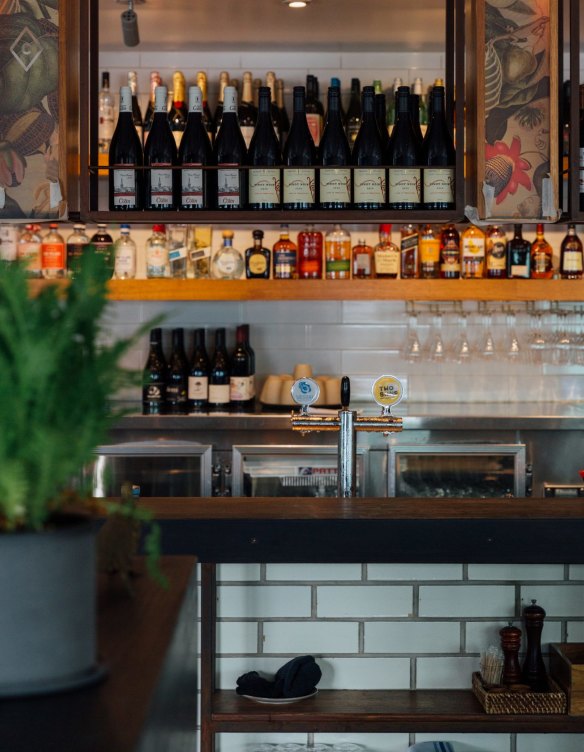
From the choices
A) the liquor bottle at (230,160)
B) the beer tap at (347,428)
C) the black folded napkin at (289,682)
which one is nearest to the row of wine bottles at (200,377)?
the liquor bottle at (230,160)

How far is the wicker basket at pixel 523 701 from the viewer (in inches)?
77.0

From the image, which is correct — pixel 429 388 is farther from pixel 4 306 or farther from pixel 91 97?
pixel 4 306

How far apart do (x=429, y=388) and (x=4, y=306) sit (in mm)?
3673

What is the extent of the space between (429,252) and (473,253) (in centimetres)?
17

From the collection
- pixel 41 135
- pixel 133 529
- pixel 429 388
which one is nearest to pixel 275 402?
pixel 429 388

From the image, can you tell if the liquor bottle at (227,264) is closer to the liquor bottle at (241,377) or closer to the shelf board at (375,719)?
the liquor bottle at (241,377)

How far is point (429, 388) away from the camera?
4.33 meters

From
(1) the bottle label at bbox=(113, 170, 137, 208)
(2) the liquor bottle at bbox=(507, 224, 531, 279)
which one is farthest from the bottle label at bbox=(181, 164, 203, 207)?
→ (2) the liquor bottle at bbox=(507, 224, 531, 279)

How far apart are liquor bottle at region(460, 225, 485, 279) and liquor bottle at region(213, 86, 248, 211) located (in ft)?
3.60

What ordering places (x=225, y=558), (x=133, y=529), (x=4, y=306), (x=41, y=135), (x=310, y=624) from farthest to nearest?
(x=41, y=135)
(x=310, y=624)
(x=225, y=558)
(x=133, y=529)
(x=4, y=306)

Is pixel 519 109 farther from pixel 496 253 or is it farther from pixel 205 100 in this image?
pixel 205 100

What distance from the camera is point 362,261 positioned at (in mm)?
4027

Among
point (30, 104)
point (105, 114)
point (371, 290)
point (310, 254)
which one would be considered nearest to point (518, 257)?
point (371, 290)

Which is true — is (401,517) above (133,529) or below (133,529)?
below
